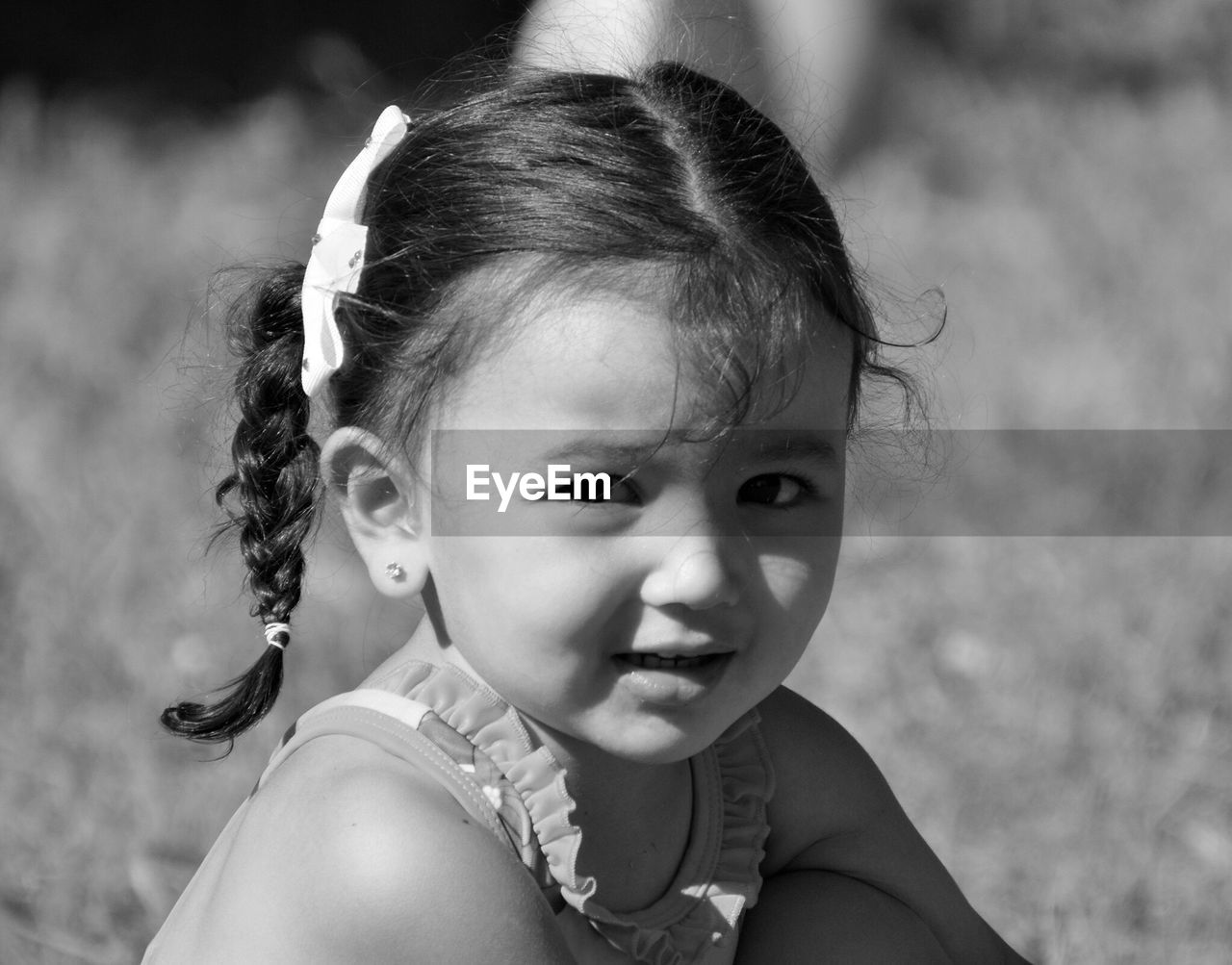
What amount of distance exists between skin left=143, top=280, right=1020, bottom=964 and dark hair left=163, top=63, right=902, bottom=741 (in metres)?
0.03

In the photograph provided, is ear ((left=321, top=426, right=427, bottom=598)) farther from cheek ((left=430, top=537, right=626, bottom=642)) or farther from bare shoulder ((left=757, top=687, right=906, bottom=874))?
bare shoulder ((left=757, top=687, right=906, bottom=874))

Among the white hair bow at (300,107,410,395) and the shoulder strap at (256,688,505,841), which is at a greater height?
the white hair bow at (300,107,410,395)

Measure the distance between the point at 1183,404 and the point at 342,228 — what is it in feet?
5.69

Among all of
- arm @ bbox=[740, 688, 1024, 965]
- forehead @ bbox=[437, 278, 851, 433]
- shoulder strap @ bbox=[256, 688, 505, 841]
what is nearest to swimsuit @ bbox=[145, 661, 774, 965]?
shoulder strap @ bbox=[256, 688, 505, 841]

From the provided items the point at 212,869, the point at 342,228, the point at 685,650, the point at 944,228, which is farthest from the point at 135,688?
the point at 944,228

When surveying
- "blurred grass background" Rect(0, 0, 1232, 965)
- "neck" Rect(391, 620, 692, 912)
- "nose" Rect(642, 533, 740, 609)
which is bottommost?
"blurred grass background" Rect(0, 0, 1232, 965)

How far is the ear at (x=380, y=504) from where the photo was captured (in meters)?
1.21

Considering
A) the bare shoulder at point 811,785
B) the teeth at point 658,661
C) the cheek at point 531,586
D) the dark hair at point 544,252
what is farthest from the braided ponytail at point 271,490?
the bare shoulder at point 811,785

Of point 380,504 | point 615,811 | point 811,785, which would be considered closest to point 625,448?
point 380,504

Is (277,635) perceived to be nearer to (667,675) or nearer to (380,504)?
(380,504)

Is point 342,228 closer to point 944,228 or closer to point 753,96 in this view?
point 753,96

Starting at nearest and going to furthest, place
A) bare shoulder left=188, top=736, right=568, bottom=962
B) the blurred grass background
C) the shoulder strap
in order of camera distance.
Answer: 1. bare shoulder left=188, top=736, right=568, bottom=962
2. the shoulder strap
3. the blurred grass background

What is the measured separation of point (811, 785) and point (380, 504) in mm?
468

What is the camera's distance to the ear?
3.97ft
